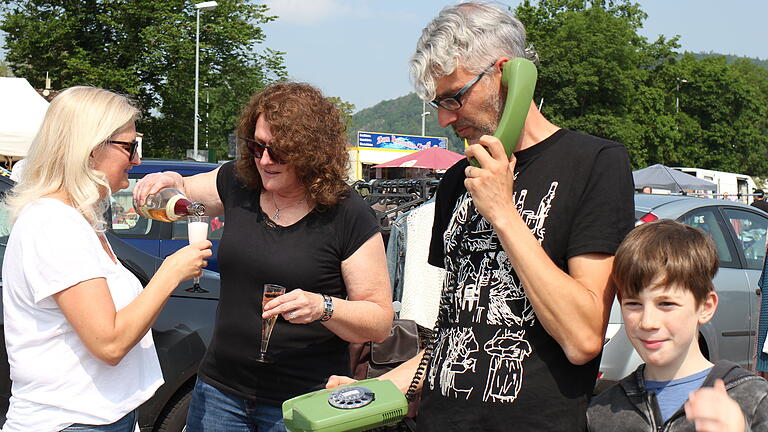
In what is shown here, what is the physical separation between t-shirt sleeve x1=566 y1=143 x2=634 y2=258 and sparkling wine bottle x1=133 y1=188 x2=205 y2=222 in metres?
1.62

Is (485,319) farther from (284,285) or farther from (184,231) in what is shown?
(184,231)

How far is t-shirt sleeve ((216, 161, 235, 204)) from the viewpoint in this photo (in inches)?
116

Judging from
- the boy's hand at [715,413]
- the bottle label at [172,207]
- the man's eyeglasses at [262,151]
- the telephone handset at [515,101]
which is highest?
the telephone handset at [515,101]

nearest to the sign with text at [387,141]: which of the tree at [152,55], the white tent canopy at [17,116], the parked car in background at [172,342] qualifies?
the tree at [152,55]

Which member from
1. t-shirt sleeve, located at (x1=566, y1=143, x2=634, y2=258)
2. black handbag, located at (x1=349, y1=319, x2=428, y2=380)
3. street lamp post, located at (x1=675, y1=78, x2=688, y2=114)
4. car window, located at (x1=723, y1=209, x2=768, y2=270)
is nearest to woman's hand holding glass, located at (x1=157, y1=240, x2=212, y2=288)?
black handbag, located at (x1=349, y1=319, x2=428, y2=380)

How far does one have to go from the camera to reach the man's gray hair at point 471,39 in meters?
1.92

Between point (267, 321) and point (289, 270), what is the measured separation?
0.66ft

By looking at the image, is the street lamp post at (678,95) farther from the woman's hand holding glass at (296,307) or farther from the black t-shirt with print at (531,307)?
the black t-shirt with print at (531,307)

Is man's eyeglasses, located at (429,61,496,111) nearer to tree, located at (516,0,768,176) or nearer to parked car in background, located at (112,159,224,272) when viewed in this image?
parked car in background, located at (112,159,224,272)

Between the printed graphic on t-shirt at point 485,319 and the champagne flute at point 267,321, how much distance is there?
2.22 feet

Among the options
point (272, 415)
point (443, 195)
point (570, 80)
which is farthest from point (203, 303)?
point (570, 80)

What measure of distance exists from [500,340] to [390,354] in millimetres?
1755

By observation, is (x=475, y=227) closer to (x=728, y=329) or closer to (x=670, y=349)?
(x=670, y=349)

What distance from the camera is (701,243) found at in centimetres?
184
